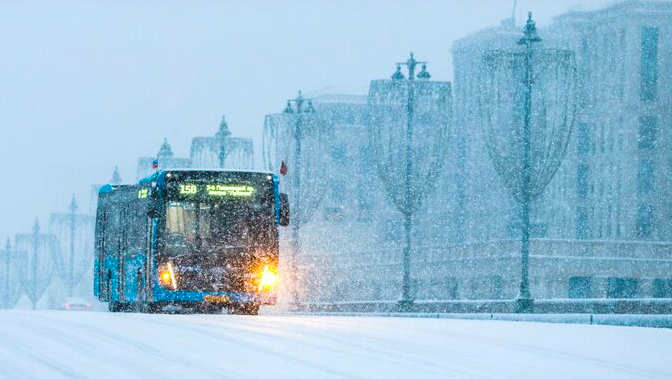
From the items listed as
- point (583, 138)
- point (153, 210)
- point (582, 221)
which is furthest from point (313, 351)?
point (583, 138)

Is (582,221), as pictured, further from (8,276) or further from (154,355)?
(154,355)

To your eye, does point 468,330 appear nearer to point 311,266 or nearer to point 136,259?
point 136,259

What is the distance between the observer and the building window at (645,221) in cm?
7125

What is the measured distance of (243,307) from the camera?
27141mm

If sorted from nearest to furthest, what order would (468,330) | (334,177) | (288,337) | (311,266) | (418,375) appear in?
(418,375), (288,337), (468,330), (311,266), (334,177)

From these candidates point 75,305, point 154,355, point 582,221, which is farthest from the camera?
point 75,305

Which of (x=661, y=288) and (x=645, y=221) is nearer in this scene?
(x=661, y=288)

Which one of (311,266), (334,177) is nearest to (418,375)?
(311,266)

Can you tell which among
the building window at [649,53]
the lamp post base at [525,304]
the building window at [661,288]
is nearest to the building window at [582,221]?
the building window at [649,53]

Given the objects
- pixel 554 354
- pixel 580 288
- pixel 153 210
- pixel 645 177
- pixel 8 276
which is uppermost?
pixel 153 210

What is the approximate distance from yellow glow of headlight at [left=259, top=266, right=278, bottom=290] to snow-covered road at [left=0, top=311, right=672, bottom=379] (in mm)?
7413

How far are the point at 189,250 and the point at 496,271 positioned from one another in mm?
27846

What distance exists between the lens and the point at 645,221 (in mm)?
71688

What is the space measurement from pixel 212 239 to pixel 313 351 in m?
13.2
